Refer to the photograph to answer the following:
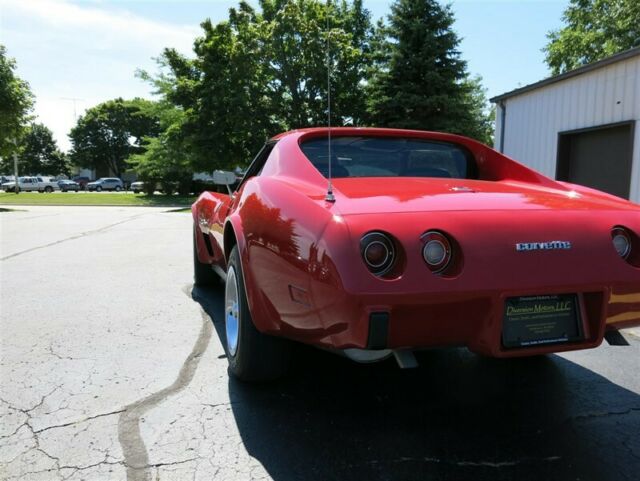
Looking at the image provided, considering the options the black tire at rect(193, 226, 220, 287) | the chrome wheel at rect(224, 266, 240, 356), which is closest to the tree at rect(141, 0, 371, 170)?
the black tire at rect(193, 226, 220, 287)

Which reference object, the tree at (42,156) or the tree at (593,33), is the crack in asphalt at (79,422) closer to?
the tree at (593,33)

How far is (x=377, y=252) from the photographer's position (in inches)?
79.3

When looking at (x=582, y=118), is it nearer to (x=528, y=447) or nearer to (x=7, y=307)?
(x=528, y=447)

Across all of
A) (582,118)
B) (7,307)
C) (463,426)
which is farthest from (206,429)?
(582,118)

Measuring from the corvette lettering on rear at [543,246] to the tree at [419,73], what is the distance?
787 inches

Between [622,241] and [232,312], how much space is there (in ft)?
6.94

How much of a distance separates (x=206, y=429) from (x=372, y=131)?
2.09 m

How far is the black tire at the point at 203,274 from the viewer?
5410mm

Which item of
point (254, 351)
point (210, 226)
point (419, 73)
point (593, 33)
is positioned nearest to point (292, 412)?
point (254, 351)

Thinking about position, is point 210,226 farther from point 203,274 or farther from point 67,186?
point 67,186

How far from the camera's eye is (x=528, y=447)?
232 cm

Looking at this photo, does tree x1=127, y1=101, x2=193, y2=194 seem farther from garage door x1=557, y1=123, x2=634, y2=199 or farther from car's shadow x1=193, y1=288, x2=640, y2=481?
car's shadow x1=193, y1=288, x2=640, y2=481

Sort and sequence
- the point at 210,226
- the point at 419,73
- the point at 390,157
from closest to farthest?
1. the point at 390,157
2. the point at 210,226
3. the point at 419,73

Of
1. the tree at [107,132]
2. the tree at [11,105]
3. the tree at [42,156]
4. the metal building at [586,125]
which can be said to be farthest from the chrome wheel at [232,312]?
the tree at [42,156]
